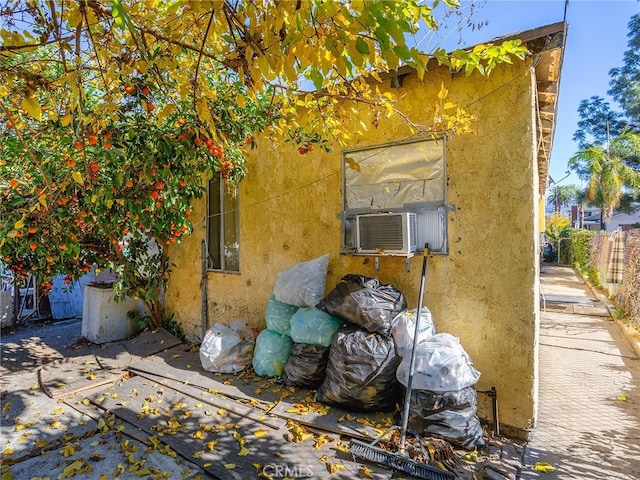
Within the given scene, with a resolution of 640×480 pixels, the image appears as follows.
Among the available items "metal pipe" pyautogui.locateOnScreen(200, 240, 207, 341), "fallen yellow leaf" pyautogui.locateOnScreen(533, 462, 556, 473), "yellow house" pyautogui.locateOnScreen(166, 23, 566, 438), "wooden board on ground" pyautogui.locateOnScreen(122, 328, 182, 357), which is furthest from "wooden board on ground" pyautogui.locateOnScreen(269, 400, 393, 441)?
"wooden board on ground" pyautogui.locateOnScreen(122, 328, 182, 357)

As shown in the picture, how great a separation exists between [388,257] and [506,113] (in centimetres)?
185

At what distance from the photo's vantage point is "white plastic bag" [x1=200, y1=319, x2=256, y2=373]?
14.5 ft

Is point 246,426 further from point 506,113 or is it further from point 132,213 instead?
point 506,113

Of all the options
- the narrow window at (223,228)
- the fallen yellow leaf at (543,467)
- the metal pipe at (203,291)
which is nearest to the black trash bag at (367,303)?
the fallen yellow leaf at (543,467)

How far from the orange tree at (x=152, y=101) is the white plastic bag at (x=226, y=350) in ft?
4.88

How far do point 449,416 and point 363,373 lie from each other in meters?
0.80

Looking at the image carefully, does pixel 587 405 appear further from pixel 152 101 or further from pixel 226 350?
pixel 152 101

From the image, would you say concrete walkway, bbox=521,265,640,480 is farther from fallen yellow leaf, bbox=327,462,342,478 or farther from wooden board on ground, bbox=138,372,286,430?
wooden board on ground, bbox=138,372,286,430

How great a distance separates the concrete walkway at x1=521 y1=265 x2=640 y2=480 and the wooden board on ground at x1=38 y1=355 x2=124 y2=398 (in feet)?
14.8

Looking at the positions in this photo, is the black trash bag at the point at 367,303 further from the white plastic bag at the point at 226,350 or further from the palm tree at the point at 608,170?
the palm tree at the point at 608,170

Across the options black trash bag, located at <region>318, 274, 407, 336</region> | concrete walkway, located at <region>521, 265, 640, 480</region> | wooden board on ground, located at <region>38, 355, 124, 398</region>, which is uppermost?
black trash bag, located at <region>318, 274, 407, 336</region>

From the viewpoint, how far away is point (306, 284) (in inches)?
160

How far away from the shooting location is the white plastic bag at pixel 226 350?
4.43m

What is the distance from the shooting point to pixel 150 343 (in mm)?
5371
